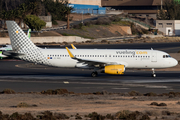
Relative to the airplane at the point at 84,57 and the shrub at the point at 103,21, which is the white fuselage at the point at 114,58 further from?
the shrub at the point at 103,21

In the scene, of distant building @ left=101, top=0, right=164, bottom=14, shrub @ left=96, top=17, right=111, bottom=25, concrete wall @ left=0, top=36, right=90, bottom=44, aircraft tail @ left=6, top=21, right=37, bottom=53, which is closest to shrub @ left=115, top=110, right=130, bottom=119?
aircraft tail @ left=6, top=21, right=37, bottom=53

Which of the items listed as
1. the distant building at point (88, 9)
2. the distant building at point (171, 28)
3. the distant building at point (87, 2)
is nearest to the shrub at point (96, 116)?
the distant building at point (171, 28)

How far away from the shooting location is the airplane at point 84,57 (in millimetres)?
39125

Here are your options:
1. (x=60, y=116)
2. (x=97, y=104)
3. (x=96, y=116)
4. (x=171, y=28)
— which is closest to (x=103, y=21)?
(x=171, y=28)

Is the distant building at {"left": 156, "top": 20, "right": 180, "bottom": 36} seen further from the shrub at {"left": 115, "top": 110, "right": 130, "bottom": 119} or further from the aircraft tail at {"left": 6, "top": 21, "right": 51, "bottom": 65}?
the shrub at {"left": 115, "top": 110, "right": 130, "bottom": 119}

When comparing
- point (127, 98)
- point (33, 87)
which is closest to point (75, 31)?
point (33, 87)

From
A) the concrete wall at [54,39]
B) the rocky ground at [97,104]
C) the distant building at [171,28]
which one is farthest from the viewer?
the distant building at [171,28]

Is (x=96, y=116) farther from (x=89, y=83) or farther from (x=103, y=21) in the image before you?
(x=103, y=21)

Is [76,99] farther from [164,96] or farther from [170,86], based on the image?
[170,86]

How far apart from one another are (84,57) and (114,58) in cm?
387

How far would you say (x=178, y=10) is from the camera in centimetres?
17900

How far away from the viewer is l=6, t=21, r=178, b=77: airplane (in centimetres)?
3912

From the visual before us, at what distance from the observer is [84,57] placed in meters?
39.5

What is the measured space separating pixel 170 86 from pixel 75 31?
292ft
